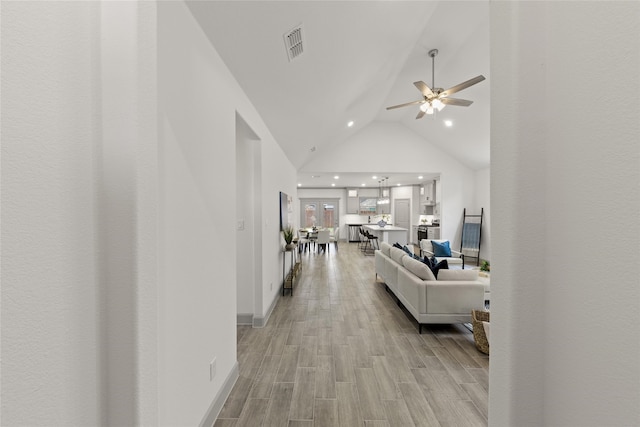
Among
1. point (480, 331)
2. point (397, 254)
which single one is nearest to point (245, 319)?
point (397, 254)

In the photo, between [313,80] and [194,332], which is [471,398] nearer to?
[194,332]

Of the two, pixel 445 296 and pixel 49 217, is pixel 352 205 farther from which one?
pixel 49 217

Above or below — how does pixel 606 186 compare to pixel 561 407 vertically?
above

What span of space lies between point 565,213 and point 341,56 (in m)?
2.72

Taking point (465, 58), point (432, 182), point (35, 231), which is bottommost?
point (35, 231)

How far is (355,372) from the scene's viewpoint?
2.41 metres

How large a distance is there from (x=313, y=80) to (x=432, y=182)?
26.7 ft

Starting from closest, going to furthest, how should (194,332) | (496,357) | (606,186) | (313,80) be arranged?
(606,186)
(496,357)
(194,332)
(313,80)

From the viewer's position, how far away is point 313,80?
3.00m

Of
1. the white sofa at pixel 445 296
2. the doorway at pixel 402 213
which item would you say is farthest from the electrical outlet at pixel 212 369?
the doorway at pixel 402 213

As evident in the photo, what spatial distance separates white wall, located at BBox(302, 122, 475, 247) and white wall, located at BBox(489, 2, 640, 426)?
255 inches

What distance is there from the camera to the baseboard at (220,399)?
1.74m

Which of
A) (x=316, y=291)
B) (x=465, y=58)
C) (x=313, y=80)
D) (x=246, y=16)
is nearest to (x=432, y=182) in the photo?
(x=465, y=58)

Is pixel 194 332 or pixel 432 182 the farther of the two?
pixel 432 182
